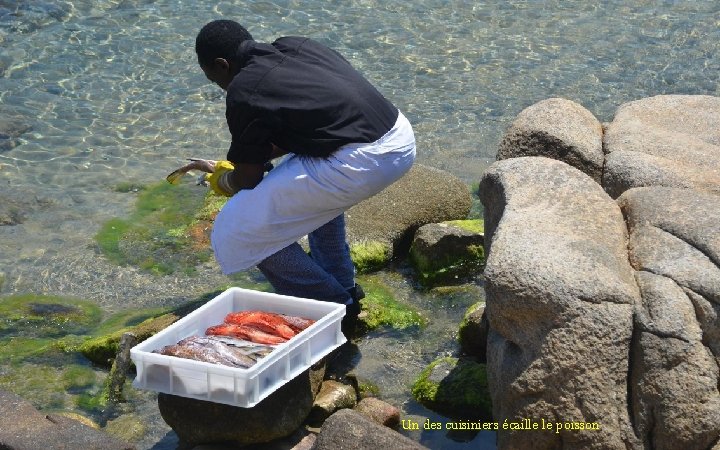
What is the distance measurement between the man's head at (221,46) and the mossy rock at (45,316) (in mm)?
2139

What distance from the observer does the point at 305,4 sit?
13.1m

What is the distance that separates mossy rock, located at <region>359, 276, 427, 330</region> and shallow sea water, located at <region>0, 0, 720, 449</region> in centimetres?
18

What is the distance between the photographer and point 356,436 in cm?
454

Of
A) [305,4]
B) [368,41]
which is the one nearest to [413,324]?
[368,41]

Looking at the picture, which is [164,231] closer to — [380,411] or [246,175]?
[246,175]

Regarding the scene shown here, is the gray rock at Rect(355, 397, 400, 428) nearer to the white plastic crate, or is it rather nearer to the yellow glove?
the white plastic crate

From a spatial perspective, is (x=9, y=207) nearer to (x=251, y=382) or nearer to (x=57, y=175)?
(x=57, y=175)

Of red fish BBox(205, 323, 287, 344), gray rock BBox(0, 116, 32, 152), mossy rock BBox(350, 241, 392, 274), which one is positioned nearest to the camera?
red fish BBox(205, 323, 287, 344)

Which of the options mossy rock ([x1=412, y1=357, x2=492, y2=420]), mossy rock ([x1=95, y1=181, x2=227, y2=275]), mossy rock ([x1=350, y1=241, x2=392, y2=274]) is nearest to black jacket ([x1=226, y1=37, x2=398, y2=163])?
mossy rock ([x1=412, y1=357, x2=492, y2=420])

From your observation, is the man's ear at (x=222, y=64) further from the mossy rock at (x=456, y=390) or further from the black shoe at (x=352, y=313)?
the mossy rock at (x=456, y=390)

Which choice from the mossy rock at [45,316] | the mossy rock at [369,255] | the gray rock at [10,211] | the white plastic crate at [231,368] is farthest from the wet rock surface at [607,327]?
the gray rock at [10,211]

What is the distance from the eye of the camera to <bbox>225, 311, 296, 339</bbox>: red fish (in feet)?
18.0

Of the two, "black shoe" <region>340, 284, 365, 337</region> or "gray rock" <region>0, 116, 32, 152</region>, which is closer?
"black shoe" <region>340, 284, 365, 337</region>

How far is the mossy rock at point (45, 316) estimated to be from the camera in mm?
6918
